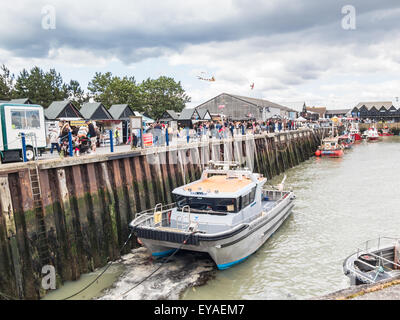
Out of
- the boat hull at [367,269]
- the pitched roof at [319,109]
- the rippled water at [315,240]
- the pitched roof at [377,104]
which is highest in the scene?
the pitched roof at [319,109]

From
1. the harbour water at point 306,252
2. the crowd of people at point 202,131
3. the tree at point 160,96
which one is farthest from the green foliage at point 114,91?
the harbour water at point 306,252

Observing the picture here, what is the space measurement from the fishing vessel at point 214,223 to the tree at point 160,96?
51.5m

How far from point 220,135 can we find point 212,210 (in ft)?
40.7

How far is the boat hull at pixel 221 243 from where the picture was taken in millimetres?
9789

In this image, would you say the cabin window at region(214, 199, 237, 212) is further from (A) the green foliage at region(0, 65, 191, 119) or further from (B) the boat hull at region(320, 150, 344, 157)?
(A) the green foliage at region(0, 65, 191, 119)

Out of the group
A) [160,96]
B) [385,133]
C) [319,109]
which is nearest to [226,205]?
[160,96]

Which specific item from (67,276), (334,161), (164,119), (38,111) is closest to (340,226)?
(67,276)

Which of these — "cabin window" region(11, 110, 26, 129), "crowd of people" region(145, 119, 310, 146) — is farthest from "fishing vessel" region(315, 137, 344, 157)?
"cabin window" region(11, 110, 26, 129)

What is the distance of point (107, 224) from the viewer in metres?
11.5

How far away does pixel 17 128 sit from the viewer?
11.5 meters

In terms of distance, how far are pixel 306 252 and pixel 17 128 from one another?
11.6m

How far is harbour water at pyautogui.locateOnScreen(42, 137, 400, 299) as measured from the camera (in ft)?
31.2

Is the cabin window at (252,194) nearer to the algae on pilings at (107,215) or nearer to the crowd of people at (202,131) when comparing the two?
the algae on pilings at (107,215)

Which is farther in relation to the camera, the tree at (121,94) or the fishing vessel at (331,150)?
the tree at (121,94)
